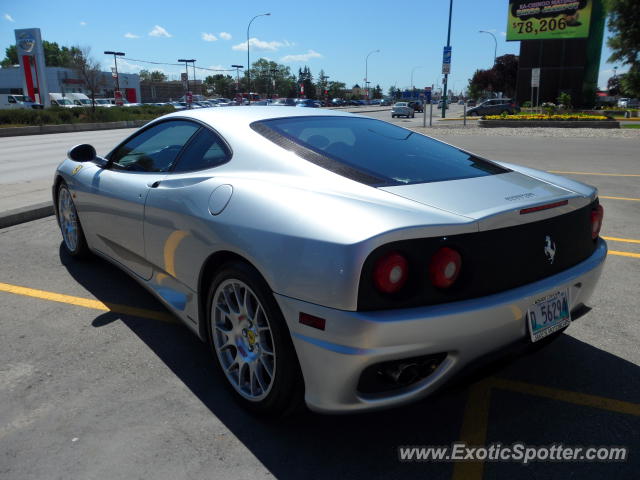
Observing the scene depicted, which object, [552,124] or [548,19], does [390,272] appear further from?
[548,19]

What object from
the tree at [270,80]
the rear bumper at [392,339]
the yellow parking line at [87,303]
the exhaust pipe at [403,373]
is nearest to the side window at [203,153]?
the rear bumper at [392,339]

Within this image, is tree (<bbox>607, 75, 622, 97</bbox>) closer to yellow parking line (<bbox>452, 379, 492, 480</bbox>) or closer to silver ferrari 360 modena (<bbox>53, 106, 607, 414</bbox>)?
silver ferrari 360 modena (<bbox>53, 106, 607, 414</bbox>)

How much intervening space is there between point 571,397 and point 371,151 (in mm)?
1643

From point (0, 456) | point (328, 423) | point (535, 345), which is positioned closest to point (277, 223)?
point (328, 423)

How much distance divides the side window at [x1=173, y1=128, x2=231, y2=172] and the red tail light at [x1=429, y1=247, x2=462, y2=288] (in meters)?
1.32

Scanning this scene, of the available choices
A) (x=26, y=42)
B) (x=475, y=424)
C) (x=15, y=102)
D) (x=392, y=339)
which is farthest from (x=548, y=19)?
(x=392, y=339)

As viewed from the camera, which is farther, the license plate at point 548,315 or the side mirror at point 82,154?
the side mirror at point 82,154

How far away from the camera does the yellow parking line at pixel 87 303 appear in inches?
144

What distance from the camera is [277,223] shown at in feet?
7.06

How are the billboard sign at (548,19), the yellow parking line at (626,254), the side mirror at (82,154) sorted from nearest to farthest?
the side mirror at (82,154) < the yellow parking line at (626,254) < the billboard sign at (548,19)

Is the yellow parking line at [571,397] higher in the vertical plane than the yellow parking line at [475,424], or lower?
higher

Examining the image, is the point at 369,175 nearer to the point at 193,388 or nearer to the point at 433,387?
the point at 433,387

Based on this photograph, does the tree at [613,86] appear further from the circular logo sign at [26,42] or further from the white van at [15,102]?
the white van at [15,102]

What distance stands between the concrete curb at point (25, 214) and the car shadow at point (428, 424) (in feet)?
13.5
